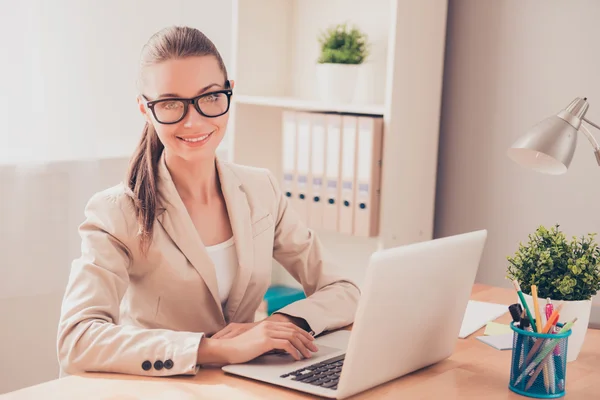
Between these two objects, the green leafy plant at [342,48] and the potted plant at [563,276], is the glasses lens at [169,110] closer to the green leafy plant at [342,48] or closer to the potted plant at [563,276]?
the potted plant at [563,276]

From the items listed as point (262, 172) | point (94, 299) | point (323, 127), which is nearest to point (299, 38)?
point (323, 127)

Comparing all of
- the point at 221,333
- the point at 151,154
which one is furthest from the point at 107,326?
the point at 151,154

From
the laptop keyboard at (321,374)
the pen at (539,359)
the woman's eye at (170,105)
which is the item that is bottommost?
the laptop keyboard at (321,374)

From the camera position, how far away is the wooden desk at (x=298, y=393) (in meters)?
1.41

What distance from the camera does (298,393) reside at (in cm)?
143

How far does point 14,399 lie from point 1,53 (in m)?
1.65

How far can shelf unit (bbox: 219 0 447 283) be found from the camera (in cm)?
274

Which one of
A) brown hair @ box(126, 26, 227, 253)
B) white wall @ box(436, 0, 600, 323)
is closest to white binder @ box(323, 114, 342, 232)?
white wall @ box(436, 0, 600, 323)

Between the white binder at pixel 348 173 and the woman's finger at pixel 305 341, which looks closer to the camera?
the woman's finger at pixel 305 341

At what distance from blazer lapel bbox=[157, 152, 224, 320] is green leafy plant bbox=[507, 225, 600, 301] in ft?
2.20

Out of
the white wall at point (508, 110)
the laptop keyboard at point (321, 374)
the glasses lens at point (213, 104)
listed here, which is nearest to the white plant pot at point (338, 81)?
the white wall at point (508, 110)

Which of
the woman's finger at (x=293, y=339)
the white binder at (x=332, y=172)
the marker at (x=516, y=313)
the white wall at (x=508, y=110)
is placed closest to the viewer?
the marker at (x=516, y=313)

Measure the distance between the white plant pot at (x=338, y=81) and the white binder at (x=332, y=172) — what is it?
0.09 meters

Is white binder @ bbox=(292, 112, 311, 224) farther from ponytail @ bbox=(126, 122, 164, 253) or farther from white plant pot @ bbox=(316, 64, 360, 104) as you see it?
ponytail @ bbox=(126, 122, 164, 253)
